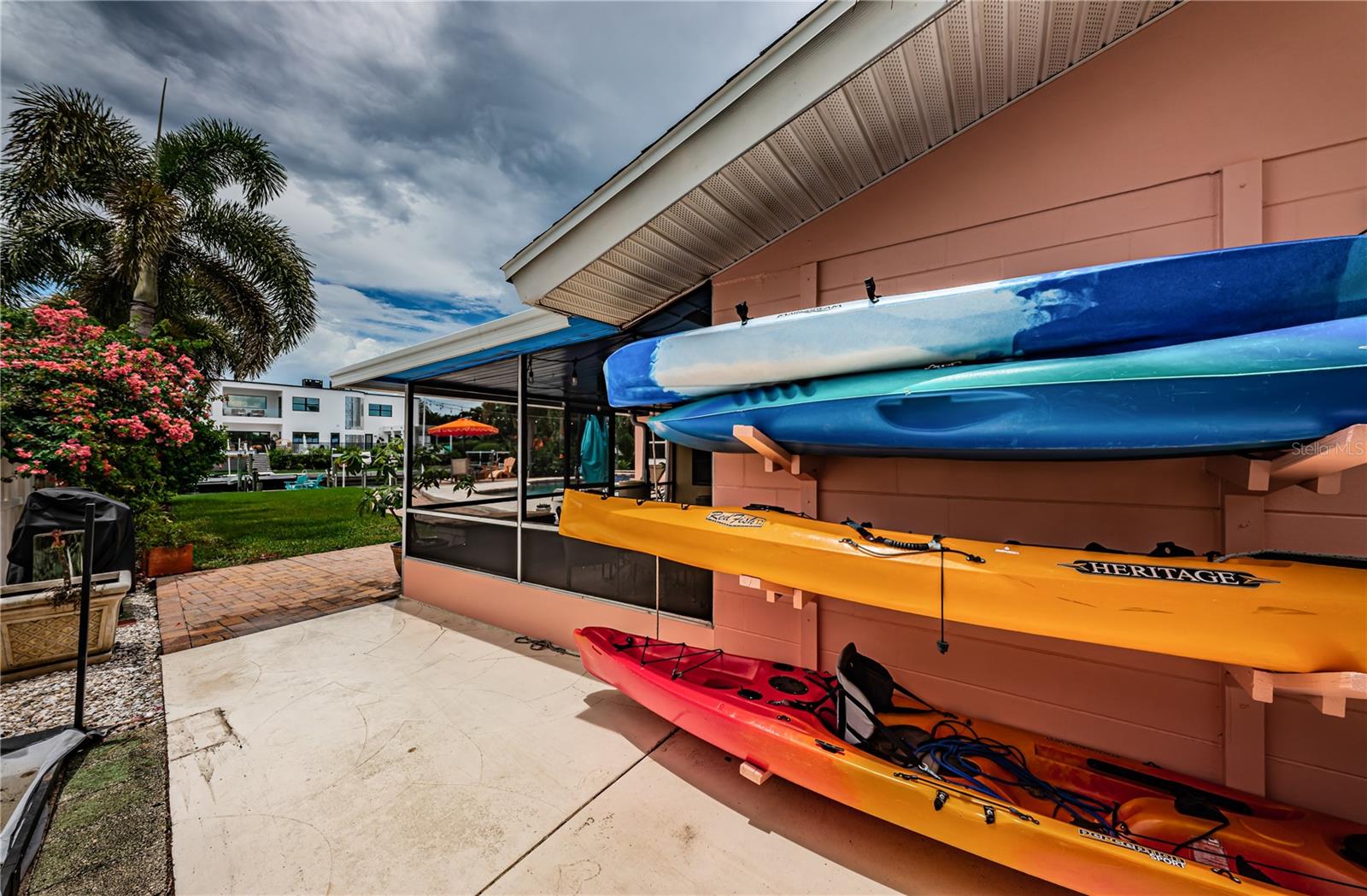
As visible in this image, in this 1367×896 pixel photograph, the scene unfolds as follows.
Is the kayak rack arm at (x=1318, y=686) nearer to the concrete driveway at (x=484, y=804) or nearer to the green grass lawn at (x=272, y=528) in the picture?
the concrete driveway at (x=484, y=804)

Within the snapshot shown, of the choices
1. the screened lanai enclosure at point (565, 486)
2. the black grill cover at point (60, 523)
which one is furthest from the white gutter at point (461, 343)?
the black grill cover at point (60, 523)

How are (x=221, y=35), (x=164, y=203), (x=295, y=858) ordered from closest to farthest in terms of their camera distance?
(x=295, y=858), (x=221, y=35), (x=164, y=203)

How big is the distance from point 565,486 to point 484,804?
3.94 metres

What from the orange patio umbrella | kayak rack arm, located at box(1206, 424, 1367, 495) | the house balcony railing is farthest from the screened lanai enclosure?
the house balcony railing

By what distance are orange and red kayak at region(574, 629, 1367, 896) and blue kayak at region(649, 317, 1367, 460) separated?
4.39ft

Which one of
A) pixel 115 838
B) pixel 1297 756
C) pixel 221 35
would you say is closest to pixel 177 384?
pixel 221 35

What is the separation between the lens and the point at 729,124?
2.14m

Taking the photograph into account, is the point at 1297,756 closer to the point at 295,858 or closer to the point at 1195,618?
the point at 1195,618

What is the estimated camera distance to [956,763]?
2.04 meters

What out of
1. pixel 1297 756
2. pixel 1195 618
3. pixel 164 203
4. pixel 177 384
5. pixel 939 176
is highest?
pixel 164 203

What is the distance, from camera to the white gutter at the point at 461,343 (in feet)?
12.2

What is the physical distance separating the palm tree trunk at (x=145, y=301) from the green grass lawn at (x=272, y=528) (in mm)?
3574

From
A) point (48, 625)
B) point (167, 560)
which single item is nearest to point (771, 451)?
point (48, 625)

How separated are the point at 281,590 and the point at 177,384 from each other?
388cm
